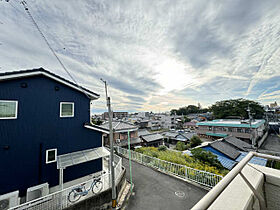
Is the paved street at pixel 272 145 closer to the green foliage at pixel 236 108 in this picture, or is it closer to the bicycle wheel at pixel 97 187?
the green foliage at pixel 236 108

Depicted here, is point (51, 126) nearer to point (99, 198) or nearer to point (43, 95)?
point (43, 95)

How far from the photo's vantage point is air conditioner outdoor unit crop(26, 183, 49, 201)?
15.2 ft

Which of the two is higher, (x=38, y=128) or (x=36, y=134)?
(x=38, y=128)

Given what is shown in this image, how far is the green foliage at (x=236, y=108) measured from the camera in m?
33.7

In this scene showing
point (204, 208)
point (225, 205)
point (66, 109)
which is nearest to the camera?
point (204, 208)

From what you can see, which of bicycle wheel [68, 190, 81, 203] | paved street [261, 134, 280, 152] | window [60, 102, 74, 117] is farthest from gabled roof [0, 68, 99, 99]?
paved street [261, 134, 280, 152]

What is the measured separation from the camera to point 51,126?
556 centimetres

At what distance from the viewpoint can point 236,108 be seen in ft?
112

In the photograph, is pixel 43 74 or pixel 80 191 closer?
pixel 80 191

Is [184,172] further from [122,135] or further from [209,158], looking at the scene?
[122,135]

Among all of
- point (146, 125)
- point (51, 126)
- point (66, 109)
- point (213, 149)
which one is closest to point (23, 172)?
point (51, 126)

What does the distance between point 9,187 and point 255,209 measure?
7.75 m

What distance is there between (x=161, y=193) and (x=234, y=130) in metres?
25.8

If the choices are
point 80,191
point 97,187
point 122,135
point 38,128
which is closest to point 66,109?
point 38,128
